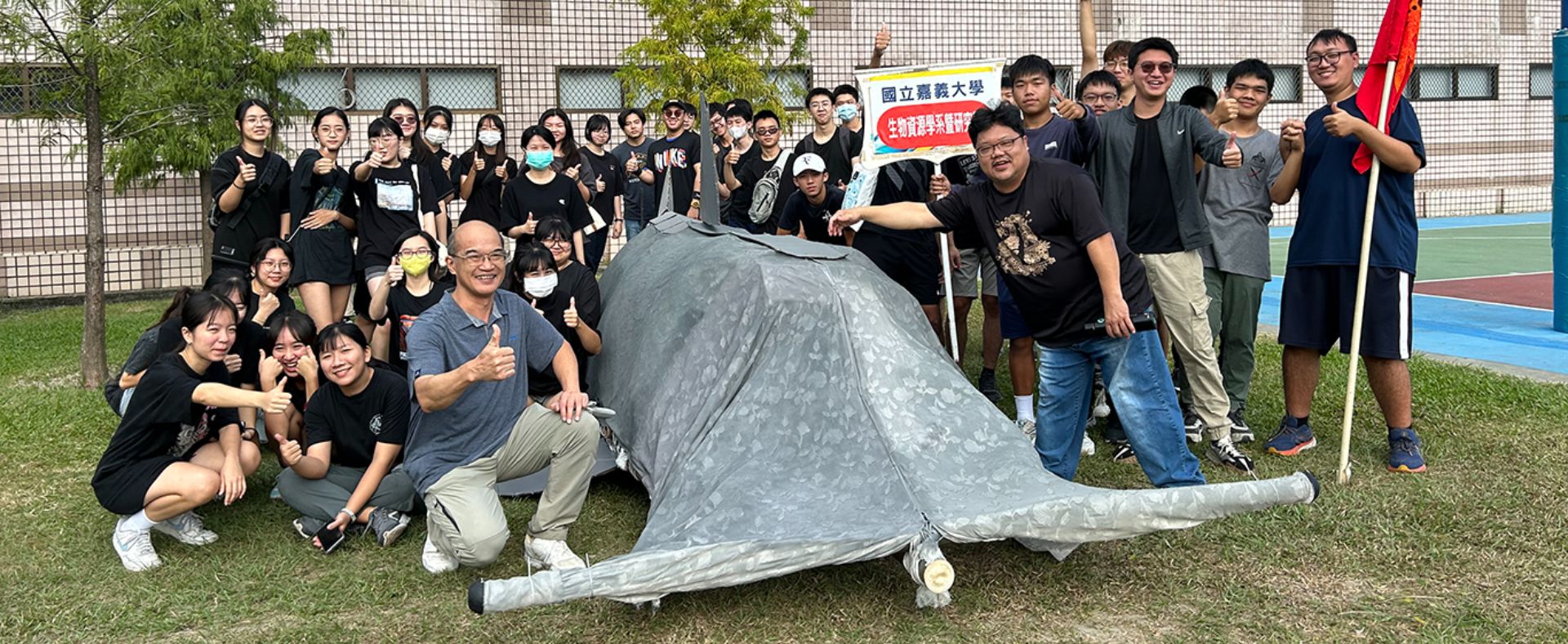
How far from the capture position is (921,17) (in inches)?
683

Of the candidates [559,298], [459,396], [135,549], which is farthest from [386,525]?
[559,298]

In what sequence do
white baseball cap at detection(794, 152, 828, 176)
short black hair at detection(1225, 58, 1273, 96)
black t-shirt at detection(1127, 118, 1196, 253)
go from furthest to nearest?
white baseball cap at detection(794, 152, 828, 176) < short black hair at detection(1225, 58, 1273, 96) < black t-shirt at detection(1127, 118, 1196, 253)

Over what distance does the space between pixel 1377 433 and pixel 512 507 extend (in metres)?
4.05

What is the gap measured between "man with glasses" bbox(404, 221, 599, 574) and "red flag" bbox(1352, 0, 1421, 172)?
137 inches

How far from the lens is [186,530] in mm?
4832

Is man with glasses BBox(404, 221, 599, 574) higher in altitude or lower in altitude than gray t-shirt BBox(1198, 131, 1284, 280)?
lower

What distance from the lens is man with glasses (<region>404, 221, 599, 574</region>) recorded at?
4.36 metres

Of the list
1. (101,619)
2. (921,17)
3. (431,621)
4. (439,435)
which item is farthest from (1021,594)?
(921,17)

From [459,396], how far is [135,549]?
4.43ft

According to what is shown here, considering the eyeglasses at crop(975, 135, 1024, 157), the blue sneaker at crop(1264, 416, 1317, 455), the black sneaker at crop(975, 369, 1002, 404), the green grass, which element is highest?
the eyeglasses at crop(975, 135, 1024, 157)

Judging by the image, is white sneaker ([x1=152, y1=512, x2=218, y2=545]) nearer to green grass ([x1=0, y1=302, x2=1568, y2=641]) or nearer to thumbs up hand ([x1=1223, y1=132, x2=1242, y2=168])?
green grass ([x1=0, y1=302, x2=1568, y2=641])

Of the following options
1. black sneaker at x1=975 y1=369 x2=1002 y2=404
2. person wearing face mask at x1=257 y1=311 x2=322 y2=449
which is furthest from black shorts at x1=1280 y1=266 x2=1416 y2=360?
person wearing face mask at x1=257 y1=311 x2=322 y2=449

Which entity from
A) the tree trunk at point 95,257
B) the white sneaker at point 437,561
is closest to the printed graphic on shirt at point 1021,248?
the white sneaker at point 437,561

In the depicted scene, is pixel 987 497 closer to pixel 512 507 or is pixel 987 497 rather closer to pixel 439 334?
pixel 439 334
